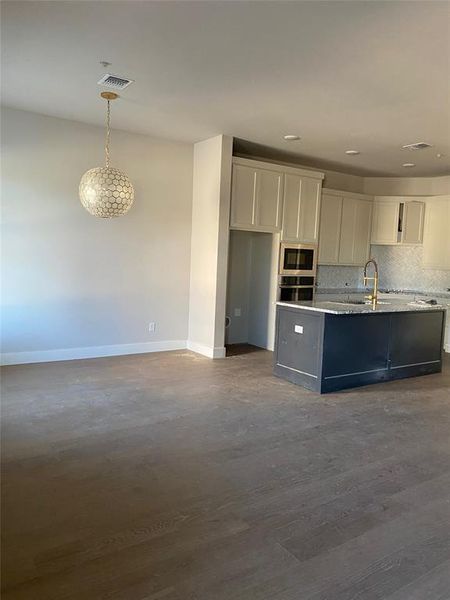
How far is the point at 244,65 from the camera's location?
140 inches

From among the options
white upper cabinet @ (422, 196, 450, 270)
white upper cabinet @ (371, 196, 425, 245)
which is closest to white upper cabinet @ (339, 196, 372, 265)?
white upper cabinet @ (371, 196, 425, 245)

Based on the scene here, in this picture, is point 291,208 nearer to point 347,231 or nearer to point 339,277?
point 347,231

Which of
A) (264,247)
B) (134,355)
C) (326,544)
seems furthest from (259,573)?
(264,247)

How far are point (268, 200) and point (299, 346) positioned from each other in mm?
2369

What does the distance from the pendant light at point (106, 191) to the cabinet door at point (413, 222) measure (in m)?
5.00

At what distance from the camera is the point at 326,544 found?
2.18 meters

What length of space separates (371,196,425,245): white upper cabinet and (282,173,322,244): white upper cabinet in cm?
157

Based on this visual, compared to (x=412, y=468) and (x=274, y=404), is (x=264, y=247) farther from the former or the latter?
(x=412, y=468)

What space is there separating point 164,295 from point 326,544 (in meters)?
4.50

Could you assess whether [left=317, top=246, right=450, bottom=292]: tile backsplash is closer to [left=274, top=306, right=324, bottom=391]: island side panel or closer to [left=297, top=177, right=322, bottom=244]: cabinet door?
[left=297, top=177, right=322, bottom=244]: cabinet door

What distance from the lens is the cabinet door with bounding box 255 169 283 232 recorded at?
6199 millimetres

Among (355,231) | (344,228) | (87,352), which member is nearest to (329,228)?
(344,228)

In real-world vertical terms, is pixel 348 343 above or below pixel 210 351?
above

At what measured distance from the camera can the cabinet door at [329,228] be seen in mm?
7168
